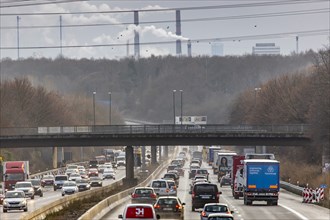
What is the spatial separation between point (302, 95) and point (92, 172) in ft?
119

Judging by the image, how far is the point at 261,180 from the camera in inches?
3068

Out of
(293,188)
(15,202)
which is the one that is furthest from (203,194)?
(293,188)

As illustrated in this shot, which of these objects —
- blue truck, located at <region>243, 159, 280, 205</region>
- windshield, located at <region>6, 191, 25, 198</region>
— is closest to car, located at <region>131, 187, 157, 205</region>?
blue truck, located at <region>243, 159, 280, 205</region>

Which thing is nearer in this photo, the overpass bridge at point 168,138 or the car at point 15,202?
the car at point 15,202

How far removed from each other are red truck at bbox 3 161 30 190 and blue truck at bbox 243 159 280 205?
39.1m

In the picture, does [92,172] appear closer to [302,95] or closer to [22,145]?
[22,145]

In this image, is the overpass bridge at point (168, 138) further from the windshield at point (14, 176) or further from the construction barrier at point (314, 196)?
the construction barrier at point (314, 196)

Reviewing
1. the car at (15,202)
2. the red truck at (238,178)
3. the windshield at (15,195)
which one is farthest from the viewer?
the red truck at (238,178)

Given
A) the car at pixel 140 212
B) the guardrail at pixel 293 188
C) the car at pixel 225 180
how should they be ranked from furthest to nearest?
the car at pixel 225 180, the guardrail at pixel 293 188, the car at pixel 140 212

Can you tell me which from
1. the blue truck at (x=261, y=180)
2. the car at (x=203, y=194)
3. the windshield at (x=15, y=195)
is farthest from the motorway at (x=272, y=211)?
the windshield at (x=15, y=195)

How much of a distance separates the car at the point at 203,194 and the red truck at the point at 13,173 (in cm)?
4248

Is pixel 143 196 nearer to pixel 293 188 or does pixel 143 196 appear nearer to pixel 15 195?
pixel 15 195

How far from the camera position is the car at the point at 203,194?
238 ft

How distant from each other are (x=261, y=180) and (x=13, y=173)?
42.0 metres
